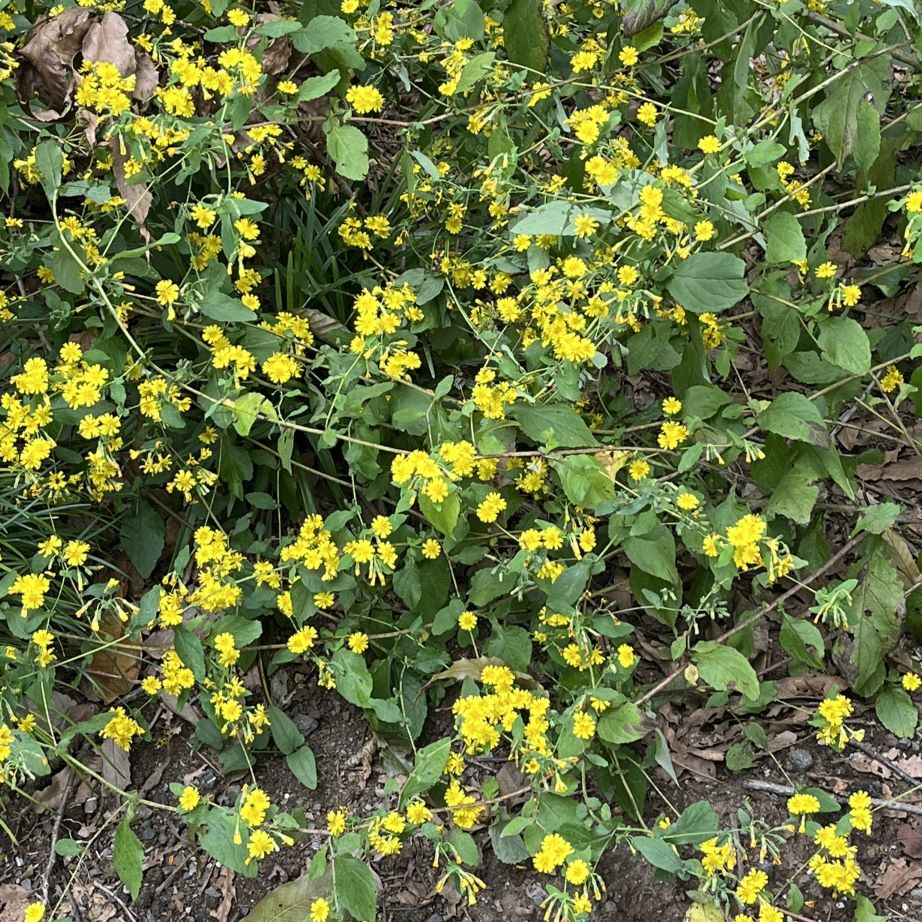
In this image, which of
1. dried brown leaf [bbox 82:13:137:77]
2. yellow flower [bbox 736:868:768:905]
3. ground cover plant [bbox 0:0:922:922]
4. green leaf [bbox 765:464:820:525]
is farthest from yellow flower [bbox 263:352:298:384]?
yellow flower [bbox 736:868:768:905]

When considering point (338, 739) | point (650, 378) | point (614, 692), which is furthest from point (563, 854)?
point (650, 378)

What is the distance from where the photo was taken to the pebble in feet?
7.34

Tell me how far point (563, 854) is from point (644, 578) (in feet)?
2.06

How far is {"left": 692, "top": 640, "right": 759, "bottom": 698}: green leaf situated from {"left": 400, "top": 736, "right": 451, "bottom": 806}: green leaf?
21.7 inches

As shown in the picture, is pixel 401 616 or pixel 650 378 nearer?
pixel 401 616

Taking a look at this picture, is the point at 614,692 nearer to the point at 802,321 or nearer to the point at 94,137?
the point at 802,321

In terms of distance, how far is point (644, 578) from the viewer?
6.86ft

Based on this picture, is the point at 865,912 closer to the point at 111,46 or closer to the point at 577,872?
the point at 577,872

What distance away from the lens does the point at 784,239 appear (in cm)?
192

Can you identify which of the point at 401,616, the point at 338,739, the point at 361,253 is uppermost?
the point at 361,253

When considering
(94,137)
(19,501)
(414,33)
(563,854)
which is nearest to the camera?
(563,854)

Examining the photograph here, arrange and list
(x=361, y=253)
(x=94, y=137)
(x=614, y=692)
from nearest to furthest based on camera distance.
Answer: (x=614, y=692)
(x=94, y=137)
(x=361, y=253)

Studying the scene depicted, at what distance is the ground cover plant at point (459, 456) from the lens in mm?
1880

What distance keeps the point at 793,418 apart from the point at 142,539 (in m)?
1.67
